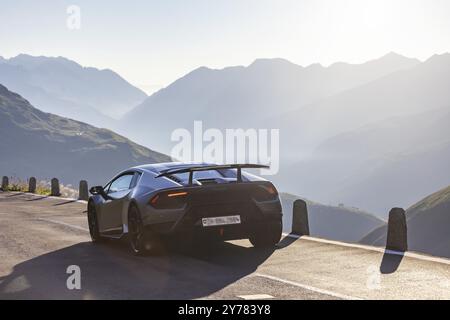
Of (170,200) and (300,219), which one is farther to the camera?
(300,219)

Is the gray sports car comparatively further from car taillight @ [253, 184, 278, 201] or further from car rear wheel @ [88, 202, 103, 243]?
car rear wheel @ [88, 202, 103, 243]

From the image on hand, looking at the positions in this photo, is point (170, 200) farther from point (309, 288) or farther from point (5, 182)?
point (5, 182)

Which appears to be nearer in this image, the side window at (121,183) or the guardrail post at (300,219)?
the side window at (121,183)

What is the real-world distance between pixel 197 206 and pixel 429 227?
141803 millimetres

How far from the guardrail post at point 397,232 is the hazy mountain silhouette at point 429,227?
124 m

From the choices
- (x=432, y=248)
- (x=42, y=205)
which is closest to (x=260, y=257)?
(x=42, y=205)

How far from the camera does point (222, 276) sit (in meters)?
7.57

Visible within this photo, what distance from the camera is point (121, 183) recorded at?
10578mm

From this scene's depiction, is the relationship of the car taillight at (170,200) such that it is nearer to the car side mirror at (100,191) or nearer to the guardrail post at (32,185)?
the car side mirror at (100,191)

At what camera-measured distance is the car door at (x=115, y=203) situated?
9.99 meters

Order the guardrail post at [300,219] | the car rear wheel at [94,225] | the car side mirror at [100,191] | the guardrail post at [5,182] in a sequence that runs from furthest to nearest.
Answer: the guardrail post at [5,182], the guardrail post at [300,219], the car rear wheel at [94,225], the car side mirror at [100,191]

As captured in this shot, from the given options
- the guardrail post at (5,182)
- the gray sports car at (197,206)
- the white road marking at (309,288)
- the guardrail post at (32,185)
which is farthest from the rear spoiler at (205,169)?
the guardrail post at (5,182)

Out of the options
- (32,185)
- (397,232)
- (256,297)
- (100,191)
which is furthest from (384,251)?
(32,185)

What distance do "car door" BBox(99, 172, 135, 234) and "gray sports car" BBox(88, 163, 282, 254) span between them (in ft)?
0.16
